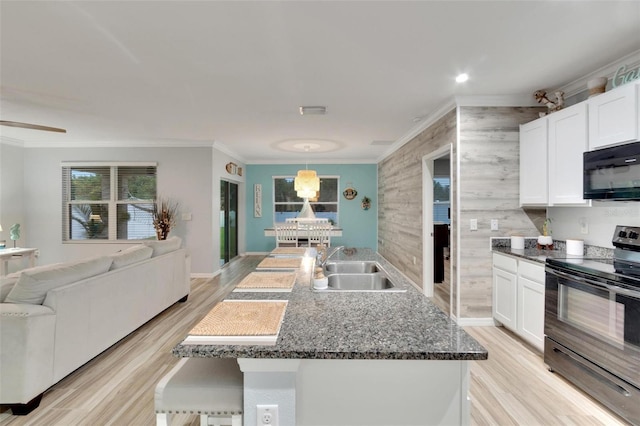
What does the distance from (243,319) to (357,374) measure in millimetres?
503

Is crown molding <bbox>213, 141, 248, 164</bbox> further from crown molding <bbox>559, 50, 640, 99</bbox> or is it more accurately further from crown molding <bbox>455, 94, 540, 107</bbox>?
crown molding <bbox>559, 50, 640, 99</bbox>

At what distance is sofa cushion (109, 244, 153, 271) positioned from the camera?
9.25ft

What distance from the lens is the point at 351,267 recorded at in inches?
97.7

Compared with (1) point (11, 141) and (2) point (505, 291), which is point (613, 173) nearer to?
(2) point (505, 291)

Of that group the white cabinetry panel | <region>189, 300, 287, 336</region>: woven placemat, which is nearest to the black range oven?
the white cabinetry panel

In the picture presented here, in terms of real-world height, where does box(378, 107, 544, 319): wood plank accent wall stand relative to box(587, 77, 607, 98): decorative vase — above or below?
below

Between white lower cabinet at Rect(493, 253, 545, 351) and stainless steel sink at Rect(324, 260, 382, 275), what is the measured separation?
4.78ft

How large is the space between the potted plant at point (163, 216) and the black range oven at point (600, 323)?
5.41 metres

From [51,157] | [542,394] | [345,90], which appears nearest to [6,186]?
[51,157]

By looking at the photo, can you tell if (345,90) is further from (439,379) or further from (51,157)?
(51,157)

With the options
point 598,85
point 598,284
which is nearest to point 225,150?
point 598,85

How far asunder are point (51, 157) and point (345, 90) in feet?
19.7

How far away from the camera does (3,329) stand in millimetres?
1875

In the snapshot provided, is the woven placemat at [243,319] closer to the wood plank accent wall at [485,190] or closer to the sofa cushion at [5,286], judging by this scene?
the sofa cushion at [5,286]
